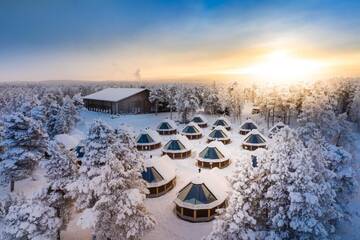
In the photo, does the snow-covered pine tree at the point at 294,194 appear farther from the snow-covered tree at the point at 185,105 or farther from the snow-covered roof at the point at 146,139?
the snow-covered tree at the point at 185,105

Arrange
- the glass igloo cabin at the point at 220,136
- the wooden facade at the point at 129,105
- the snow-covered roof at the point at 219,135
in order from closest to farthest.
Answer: the glass igloo cabin at the point at 220,136
the snow-covered roof at the point at 219,135
the wooden facade at the point at 129,105

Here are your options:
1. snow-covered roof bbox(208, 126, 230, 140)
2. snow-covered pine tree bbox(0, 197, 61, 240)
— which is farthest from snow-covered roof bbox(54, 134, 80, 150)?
snow-covered pine tree bbox(0, 197, 61, 240)

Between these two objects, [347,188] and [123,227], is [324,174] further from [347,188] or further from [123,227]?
[123,227]

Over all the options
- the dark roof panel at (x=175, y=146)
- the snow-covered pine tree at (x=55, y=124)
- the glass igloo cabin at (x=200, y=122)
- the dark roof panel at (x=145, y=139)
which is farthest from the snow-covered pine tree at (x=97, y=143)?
the glass igloo cabin at (x=200, y=122)

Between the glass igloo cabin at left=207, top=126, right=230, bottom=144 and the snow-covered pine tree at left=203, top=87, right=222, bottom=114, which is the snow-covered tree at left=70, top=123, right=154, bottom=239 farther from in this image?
the snow-covered pine tree at left=203, top=87, right=222, bottom=114

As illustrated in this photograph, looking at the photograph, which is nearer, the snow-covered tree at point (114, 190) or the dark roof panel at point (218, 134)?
the snow-covered tree at point (114, 190)
